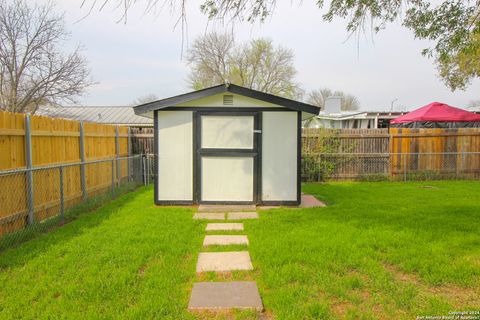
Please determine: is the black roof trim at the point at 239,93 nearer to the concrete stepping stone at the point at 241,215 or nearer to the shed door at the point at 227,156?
the shed door at the point at 227,156

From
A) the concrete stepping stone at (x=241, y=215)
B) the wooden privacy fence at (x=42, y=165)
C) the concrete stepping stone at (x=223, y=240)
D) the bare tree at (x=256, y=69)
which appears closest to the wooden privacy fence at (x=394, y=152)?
the concrete stepping stone at (x=241, y=215)

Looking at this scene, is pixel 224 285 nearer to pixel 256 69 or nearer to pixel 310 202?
pixel 310 202

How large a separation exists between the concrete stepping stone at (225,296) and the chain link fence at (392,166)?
803 centimetres

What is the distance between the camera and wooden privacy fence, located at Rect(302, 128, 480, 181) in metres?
10.7

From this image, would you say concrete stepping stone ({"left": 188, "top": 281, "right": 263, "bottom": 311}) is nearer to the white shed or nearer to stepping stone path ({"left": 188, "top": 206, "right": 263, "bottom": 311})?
stepping stone path ({"left": 188, "top": 206, "right": 263, "bottom": 311})

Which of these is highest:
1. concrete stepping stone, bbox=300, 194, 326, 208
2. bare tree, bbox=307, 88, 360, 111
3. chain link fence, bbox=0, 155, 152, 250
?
bare tree, bbox=307, 88, 360, 111

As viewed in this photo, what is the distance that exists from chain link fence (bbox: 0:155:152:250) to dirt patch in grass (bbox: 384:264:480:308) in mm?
4643

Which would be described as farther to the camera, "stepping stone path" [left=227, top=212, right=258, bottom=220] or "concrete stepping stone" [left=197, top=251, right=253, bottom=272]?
"stepping stone path" [left=227, top=212, right=258, bottom=220]

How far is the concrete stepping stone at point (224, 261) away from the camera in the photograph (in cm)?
347

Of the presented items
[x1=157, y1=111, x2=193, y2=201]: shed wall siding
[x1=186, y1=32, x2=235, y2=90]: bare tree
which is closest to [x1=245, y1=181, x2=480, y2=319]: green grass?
[x1=157, y1=111, x2=193, y2=201]: shed wall siding

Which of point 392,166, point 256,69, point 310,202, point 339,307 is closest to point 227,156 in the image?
point 310,202

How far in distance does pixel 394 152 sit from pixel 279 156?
5.94 metres

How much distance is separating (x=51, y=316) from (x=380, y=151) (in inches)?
414

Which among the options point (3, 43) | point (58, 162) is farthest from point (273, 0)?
point (3, 43)
